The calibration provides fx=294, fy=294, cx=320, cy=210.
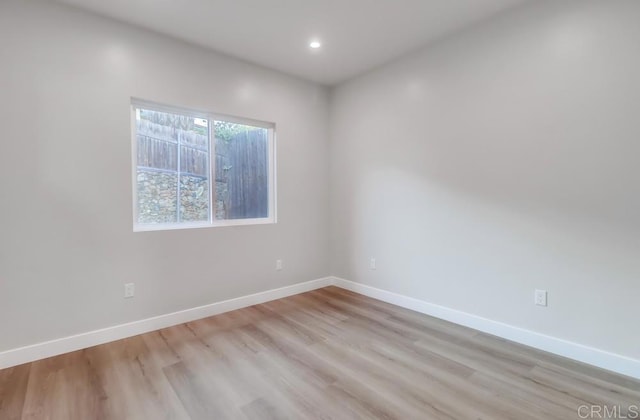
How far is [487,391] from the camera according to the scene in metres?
1.80

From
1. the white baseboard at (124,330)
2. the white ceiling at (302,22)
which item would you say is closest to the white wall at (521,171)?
the white ceiling at (302,22)

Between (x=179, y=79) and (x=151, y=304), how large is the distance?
6.92ft

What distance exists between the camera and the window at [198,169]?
2.71 m

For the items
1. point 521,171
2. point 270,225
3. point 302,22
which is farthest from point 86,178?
point 521,171

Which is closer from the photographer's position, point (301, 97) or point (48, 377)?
point (48, 377)

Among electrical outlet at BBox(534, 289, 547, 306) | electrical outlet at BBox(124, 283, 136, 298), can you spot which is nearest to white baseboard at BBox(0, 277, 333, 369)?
electrical outlet at BBox(124, 283, 136, 298)

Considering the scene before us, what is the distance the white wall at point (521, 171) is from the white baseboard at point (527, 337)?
2.3 inches

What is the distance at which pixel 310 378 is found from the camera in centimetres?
195

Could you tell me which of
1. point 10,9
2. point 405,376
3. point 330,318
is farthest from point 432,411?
point 10,9

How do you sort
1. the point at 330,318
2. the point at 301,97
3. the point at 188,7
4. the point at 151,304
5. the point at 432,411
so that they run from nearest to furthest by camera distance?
the point at 432,411, the point at 188,7, the point at 151,304, the point at 330,318, the point at 301,97

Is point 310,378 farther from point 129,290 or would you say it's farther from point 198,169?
point 198,169

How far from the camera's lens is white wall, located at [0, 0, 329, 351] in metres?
2.10

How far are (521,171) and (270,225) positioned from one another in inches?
99.4

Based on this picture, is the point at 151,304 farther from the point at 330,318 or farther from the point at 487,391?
the point at 487,391
